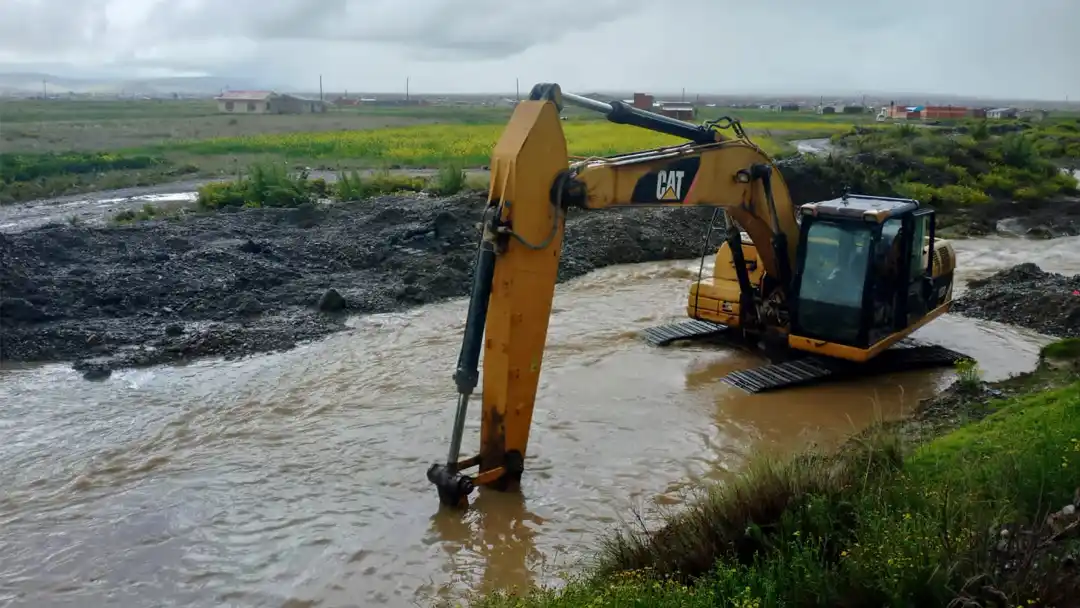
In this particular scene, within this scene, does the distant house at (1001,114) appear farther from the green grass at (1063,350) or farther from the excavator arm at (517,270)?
the excavator arm at (517,270)

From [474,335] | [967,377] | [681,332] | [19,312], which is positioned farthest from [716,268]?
[19,312]

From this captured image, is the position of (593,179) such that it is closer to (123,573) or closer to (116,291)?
(123,573)

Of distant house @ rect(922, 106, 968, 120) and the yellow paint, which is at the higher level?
distant house @ rect(922, 106, 968, 120)

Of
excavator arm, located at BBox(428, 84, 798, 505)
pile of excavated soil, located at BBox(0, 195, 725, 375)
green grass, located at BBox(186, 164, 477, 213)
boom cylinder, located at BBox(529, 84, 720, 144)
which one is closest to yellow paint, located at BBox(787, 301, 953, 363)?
boom cylinder, located at BBox(529, 84, 720, 144)

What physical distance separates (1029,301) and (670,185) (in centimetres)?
774

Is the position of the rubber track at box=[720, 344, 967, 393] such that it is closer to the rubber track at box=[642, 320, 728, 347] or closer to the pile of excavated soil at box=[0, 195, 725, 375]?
the rubber track at box=[642, 320, 728, 347]

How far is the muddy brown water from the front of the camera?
6527 millimetres

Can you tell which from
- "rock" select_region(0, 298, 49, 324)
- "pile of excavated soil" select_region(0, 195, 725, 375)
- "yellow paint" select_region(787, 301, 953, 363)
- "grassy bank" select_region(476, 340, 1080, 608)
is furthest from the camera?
"rock" select_region(0, 298, 49, 324)

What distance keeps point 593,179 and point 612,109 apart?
2.94ft

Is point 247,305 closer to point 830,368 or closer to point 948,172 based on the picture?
point 830,368

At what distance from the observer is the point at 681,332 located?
1223cm

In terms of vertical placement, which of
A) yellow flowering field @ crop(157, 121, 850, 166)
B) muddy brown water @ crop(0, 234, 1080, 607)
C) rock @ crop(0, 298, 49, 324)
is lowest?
muddy brown water @ crop(0, 234, 1080, 607)

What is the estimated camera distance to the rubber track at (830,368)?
33.6 ft

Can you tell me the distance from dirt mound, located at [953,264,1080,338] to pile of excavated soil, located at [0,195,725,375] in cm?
553
